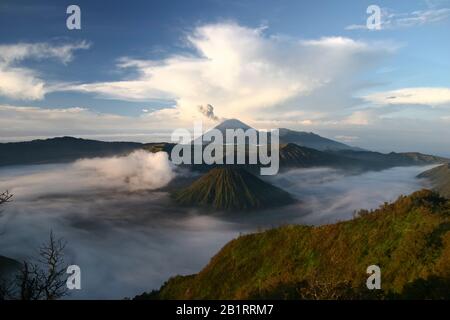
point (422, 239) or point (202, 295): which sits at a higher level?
point (422, 239)

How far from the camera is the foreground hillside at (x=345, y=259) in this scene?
19877 mm

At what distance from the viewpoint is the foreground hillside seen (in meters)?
19.9

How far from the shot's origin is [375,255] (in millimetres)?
27828

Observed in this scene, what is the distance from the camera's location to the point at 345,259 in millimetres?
30172

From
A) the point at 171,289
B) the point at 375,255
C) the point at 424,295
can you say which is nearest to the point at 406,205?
the point at 375,255

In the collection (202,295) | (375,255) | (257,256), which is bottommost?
(202,295)

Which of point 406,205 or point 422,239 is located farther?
point 406,205

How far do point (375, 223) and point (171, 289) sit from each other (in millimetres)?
35187
